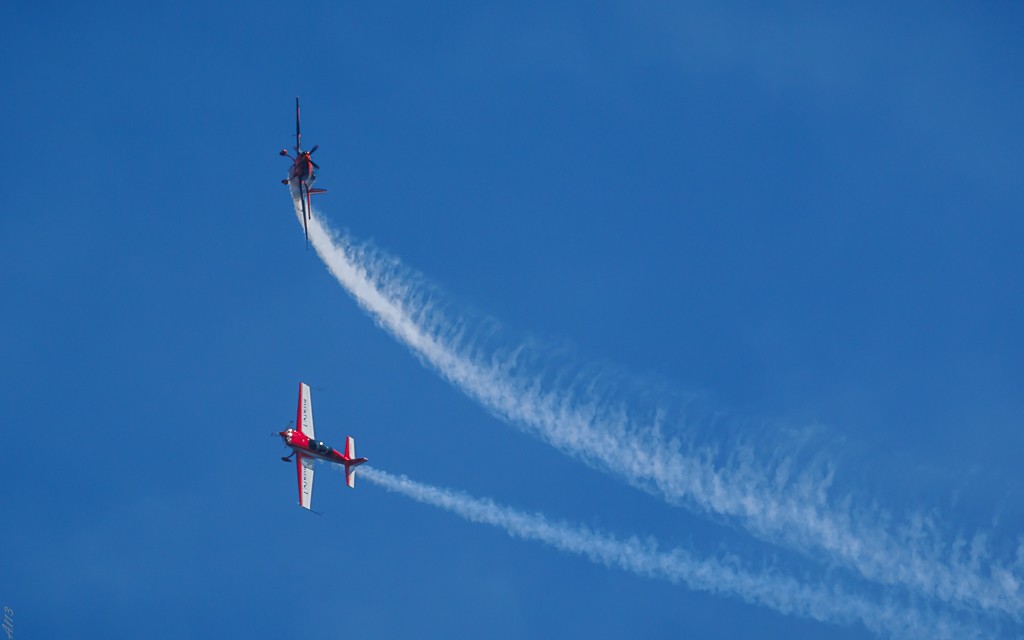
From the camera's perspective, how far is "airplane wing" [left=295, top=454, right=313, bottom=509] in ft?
212

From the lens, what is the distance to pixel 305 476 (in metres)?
65.0

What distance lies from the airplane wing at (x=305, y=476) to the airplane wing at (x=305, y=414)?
123 cm

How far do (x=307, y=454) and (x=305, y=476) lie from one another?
3.85 ft

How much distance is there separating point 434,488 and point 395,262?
11954 mm

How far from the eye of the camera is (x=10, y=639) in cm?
6125

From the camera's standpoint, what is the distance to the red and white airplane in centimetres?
6456

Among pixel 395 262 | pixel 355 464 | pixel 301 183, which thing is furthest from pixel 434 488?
pixel 301 183

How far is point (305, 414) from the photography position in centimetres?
6575

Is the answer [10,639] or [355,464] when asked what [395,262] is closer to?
[355,464]

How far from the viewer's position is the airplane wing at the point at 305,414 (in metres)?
65.4

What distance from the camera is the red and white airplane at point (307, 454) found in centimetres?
6456

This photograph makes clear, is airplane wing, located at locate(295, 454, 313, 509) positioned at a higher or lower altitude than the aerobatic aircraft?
lower

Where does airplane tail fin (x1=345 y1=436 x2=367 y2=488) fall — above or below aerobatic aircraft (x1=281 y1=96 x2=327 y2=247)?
below

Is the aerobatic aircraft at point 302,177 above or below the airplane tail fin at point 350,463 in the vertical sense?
above
